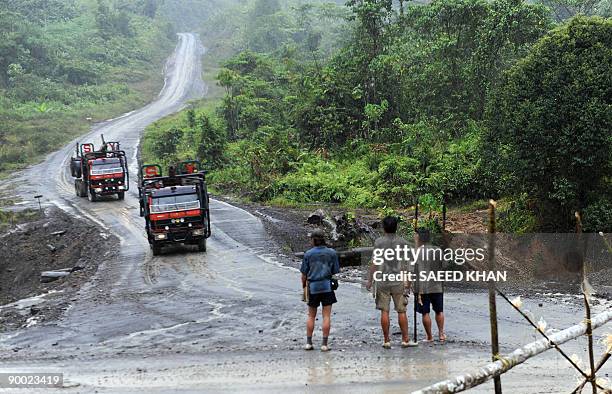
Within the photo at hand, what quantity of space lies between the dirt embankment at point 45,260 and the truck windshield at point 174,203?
2.76 metres

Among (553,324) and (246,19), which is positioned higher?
(246,19)

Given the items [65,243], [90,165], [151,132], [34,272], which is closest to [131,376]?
[34,272]

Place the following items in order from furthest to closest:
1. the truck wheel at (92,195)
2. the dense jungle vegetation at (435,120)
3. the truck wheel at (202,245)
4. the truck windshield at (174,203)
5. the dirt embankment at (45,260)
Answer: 1. the truck wheel at (92,195)
2. the truck wheel at (202,245)
3. the truck windshield at (174,203)
4. the dense jungle vegetation at (435,120)
5. the dirt embankment at (45,260)

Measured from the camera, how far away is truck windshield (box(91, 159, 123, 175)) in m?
35.7

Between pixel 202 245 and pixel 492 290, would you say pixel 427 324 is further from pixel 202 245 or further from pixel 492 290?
pixel 202 245

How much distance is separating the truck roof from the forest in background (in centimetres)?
3171

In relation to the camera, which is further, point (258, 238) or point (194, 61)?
point (194, 61)

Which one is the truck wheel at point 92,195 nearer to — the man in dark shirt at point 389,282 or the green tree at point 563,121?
the green tree at point 563,121

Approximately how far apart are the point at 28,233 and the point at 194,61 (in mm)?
70552

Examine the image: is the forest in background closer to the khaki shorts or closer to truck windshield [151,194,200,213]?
truck windshield [151,194,200,213]

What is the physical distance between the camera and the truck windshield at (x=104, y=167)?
35.7m

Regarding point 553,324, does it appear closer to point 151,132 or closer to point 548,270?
point 548,270

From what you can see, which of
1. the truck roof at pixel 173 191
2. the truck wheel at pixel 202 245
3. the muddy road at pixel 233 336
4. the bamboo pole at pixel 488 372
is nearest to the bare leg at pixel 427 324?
the muddy road at pixel 233 336

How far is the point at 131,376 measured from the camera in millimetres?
10914
